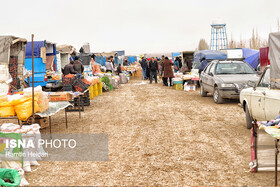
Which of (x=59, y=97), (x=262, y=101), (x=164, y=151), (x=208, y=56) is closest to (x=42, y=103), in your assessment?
(x=59, y=97)

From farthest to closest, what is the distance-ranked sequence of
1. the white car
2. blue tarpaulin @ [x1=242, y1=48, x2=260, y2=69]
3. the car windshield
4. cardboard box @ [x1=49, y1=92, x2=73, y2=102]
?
1. blue tarpaulin @ [x1=242, y1=48, x2=260, y2=69]
2. the car windshield
3. cardboard box @ [x1=49, y1=92, x2=73, y2=102]
4. the white car

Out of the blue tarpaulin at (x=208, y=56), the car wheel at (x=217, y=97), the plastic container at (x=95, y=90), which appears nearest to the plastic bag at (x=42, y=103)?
the car wheel at (x=217, y=97)

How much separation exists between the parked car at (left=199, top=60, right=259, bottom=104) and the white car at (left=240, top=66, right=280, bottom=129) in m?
4.21

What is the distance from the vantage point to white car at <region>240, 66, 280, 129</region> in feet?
22.8

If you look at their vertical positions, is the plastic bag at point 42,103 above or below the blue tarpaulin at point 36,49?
below

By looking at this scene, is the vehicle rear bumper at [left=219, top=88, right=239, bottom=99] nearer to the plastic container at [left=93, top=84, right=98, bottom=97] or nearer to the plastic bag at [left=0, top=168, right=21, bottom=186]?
the plastic container at [left=93, top=84, right=98, bottom=97]

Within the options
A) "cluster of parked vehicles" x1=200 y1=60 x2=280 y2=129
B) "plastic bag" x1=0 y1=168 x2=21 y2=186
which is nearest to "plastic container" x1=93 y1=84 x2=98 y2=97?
"cluster of parked vehicles" x1=200 y1=60 x2=280 y2=129

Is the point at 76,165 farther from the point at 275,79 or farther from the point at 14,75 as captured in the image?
the point at 14,75

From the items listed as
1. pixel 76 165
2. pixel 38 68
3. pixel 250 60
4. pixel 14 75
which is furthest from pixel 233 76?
pixel 250 60

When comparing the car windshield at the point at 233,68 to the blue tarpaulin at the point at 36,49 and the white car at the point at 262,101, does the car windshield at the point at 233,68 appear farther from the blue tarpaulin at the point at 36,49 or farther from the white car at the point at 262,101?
the blue tarpaulin at the point at 36,49

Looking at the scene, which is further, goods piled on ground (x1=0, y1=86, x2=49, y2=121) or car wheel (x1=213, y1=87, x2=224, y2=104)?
car wheel (x1=213, y1=87, x2=224, y2=104)

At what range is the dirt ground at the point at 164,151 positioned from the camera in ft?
17.8

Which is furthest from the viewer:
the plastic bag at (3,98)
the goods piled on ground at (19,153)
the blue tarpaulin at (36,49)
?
the blue tarpaulin at (36,49)

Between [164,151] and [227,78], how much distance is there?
296 inches
